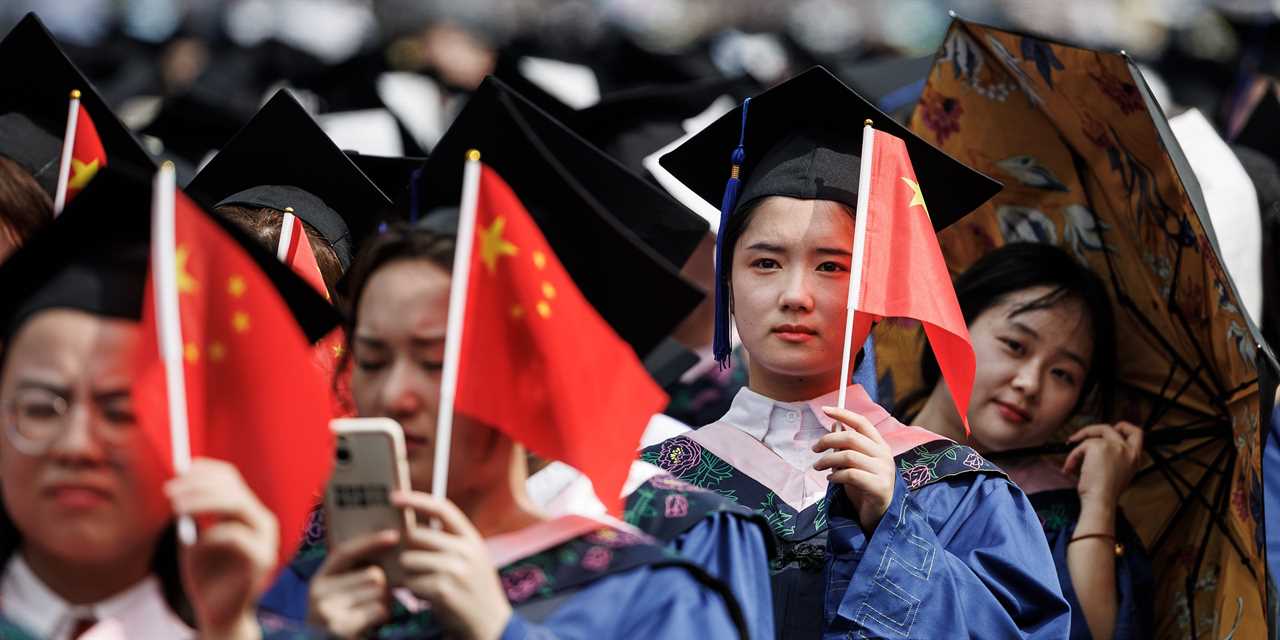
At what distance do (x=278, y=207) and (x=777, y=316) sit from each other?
148 centimetres

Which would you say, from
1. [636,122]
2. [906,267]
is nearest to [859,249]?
[906,267]

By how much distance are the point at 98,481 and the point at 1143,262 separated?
10.6 feet

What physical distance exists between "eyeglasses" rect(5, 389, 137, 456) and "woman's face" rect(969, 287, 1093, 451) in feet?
8.89

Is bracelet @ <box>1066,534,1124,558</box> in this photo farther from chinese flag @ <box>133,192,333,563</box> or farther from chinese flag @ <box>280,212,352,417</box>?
chinese flag @ <box>133,192,333,563</box>

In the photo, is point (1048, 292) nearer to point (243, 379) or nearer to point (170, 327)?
point (243, 379)

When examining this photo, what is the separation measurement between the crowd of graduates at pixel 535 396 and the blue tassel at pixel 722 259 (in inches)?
0.6

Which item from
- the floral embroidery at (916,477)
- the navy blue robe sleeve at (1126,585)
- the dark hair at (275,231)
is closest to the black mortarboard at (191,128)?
the dark hair at (275,231)

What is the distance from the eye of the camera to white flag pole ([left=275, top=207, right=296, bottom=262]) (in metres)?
4.32

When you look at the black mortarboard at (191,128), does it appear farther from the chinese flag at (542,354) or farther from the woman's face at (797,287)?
the chinese flag at (542,354)

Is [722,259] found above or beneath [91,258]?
above

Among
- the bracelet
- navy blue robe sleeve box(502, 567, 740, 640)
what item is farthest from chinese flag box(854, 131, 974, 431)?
navy blue robe sleeve box(502, 567, 740, 640)

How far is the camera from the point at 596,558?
3023 millimetres

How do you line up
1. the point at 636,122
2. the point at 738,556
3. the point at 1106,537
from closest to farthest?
the point at 738,556 < the point at 1106,537 < the point at 636,122

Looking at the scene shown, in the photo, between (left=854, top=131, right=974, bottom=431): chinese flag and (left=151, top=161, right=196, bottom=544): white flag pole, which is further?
(left=854, top=131, right=974, bottom=431): chinese flag
